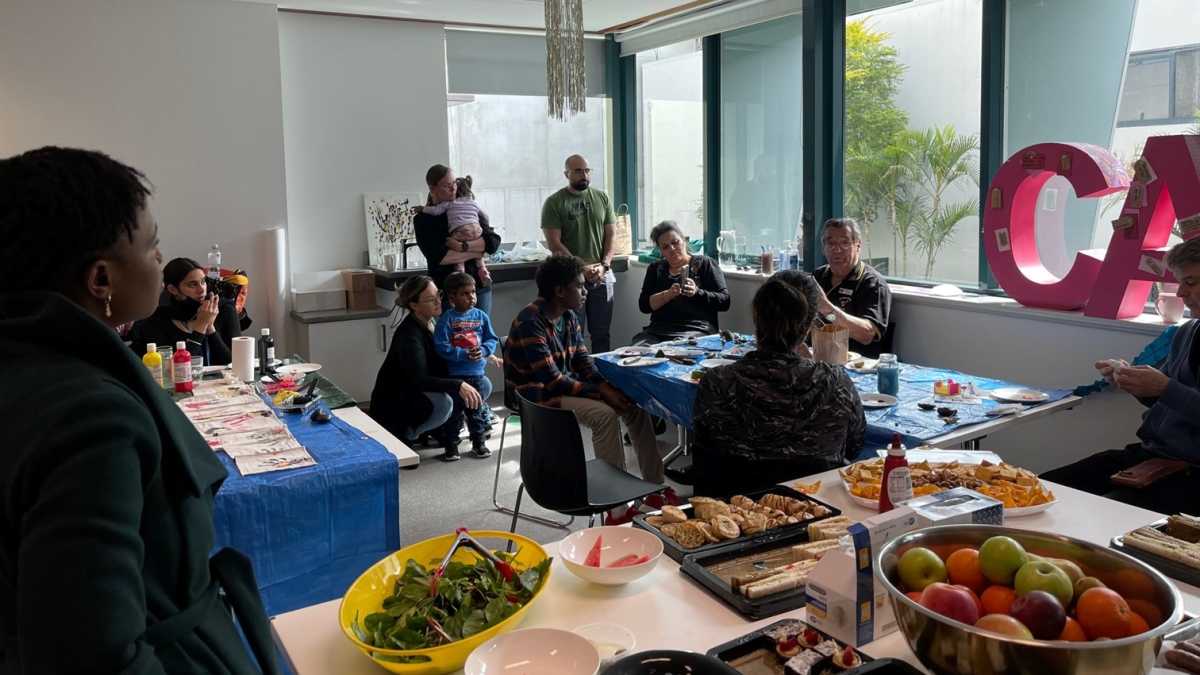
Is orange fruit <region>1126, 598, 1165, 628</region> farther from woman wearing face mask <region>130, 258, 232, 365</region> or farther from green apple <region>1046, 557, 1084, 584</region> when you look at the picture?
woman wearing face mask <region>130, 258, 232, 365</region>

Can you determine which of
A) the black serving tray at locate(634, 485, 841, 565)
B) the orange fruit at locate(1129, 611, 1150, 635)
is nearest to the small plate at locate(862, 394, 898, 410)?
the black serving tray at locate(634, 485, 841, 565)

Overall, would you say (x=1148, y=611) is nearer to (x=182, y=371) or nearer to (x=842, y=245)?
(x=182, y=371)

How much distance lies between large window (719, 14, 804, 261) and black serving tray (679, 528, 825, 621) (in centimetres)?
422

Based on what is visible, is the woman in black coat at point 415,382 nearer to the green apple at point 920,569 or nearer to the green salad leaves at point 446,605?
the green salad leaves at point 446,605

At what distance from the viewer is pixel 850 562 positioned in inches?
51.8

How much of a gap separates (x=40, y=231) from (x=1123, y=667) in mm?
1320

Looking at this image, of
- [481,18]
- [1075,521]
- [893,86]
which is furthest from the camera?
[481,18]

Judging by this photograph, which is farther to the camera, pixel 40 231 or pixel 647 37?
pixel 647 37

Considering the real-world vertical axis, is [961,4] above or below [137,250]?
above

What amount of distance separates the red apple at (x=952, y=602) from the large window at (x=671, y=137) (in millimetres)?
5517

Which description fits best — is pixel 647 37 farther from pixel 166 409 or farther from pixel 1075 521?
pixel 166 409

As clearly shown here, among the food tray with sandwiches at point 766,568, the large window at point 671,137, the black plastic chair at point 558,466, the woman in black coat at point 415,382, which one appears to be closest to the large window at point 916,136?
the large window at point 671,137

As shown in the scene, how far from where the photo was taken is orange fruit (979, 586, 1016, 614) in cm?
113

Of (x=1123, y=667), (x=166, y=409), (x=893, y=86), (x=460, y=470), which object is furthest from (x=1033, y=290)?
(x=166, y=409)
